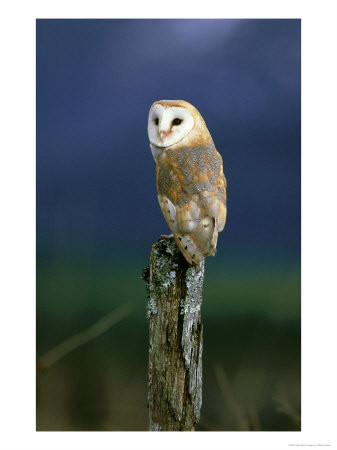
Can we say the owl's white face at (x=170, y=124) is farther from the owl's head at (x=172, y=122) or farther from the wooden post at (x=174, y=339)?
the wooden post at (x=174, y=339)

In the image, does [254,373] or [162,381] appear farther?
[254,373]

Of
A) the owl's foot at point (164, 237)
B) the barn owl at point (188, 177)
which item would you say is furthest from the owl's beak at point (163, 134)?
the owl's foot at point (164, 237)

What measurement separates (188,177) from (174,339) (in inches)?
24.2

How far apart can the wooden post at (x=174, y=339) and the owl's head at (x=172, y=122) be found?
44 centimetres

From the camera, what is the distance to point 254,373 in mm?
1938

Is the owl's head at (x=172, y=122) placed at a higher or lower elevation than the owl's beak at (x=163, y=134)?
higher

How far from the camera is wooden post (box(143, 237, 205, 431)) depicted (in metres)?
1.51

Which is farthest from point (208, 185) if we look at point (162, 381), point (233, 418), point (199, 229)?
point (233, 418)

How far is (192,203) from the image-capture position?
1538mm

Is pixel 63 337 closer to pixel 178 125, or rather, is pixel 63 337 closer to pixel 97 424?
pixel 97 424

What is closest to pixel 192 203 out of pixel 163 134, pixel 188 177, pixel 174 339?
pixel 188 177

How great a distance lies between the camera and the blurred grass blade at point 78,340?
1.84 m

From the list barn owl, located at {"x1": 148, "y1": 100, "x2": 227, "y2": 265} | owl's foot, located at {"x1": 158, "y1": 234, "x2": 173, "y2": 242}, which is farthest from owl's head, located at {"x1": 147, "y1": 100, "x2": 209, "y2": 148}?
owl's foot, located at {"x1": 158, "y1": 234, "x2": 173, "y2": 242}
